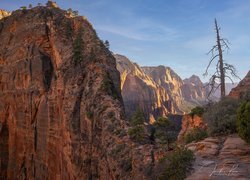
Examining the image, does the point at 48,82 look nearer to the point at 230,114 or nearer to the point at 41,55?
the point at 41,55

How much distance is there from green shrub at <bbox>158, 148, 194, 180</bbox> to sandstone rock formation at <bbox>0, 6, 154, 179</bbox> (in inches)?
131

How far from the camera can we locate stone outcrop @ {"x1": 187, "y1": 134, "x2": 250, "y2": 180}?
1138cm

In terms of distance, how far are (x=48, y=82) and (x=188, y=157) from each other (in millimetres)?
30935

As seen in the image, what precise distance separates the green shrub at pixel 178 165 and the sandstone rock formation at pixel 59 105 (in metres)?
3.33

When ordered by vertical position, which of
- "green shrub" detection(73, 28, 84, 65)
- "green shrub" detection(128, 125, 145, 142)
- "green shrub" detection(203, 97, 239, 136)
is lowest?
"green shrub" detection(128, 125, 145, 142)

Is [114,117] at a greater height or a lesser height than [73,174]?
greater

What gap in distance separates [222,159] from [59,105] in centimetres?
2405

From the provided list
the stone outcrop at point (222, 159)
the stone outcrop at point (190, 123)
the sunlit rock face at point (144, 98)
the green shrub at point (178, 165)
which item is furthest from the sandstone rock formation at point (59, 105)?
the sunlit rock face at point (144, 98)

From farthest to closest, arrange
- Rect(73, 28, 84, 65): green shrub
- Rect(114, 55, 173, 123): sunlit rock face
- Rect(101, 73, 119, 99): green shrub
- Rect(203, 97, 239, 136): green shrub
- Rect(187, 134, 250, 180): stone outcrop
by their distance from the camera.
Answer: Rect(114, 55, 173, 123): sunlit rock face
Rect(73, 28, 84, 65): green shrub
Rect(101, 73, 119, 99): green shrub
Rect(203, 97, 239, 136): green shrub
Rect(187, 134, 250, 180): stone outcrop

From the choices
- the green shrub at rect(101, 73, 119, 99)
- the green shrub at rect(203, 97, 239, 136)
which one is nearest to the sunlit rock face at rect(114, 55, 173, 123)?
the green shrub at rect(101, 73, 119, 99)

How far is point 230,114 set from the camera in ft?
58.4

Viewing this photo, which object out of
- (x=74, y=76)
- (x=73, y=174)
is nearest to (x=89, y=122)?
(x=73, y=174)

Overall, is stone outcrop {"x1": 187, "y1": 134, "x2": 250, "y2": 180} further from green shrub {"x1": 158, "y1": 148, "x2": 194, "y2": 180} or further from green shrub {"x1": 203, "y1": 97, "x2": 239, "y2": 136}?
green shrub {"x1": 203, "y1": 97, "x2": 239, "y2": 136}

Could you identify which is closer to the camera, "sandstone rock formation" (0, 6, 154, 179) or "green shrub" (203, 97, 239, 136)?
"green shrub" (203, 97, 239, 136)
